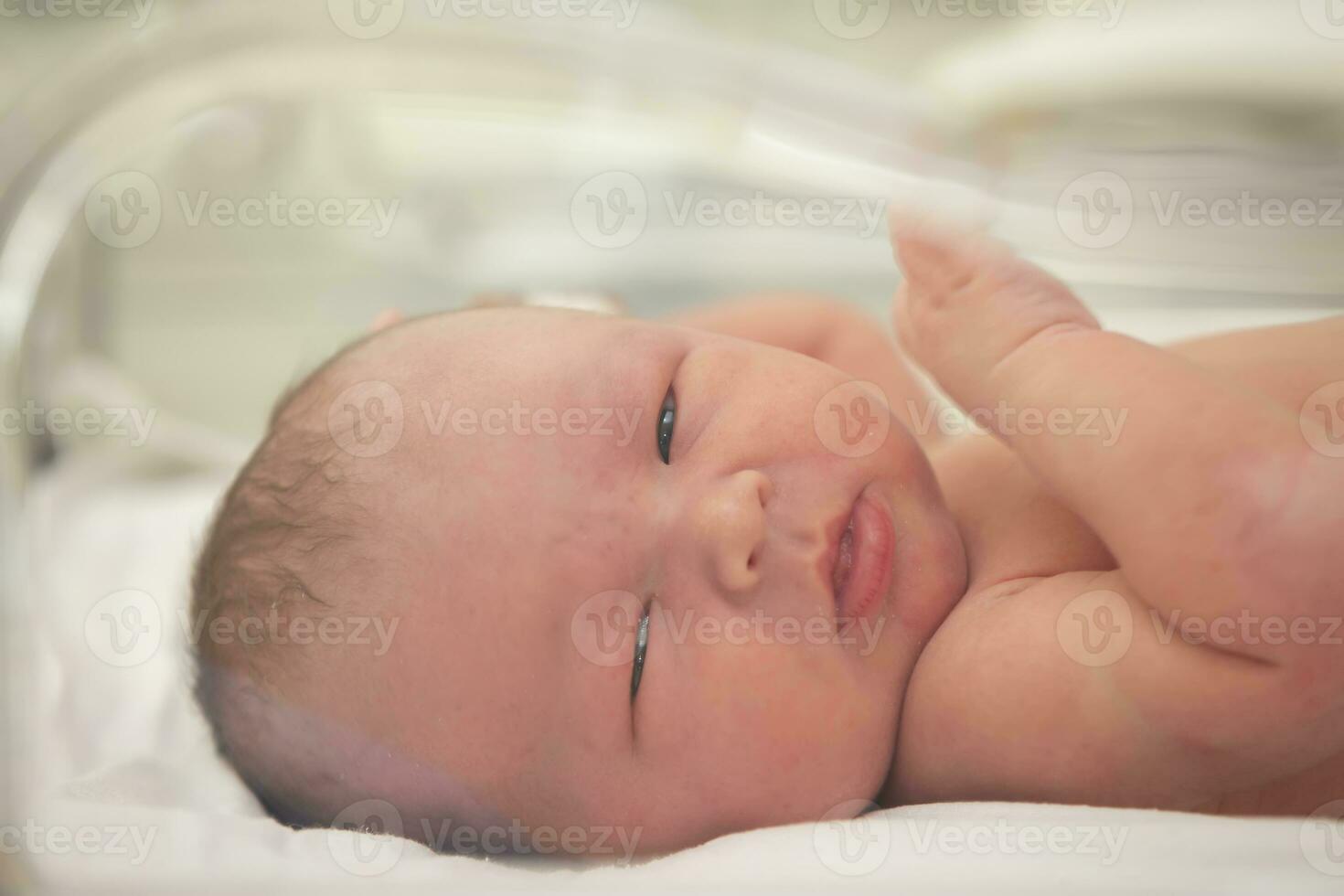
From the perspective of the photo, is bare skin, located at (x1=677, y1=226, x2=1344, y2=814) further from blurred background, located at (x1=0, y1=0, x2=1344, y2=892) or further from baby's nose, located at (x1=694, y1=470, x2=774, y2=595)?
blurred background, located at (x1=0, y1=0, x2=1344, y2=892)

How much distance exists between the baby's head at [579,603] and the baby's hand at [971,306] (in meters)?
0.10

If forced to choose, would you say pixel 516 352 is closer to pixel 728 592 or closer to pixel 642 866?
pixel 728 592

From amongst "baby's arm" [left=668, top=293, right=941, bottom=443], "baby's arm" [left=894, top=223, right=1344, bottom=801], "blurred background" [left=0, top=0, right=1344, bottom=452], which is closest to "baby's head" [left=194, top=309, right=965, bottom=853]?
"baby's arm" [left=894, top=223, right=1344, bottom=801]

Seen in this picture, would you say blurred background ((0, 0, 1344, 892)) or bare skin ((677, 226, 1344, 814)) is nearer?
bare skin ((677, 226, 1344, 814))

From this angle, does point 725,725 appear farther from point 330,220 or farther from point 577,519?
point 330,220

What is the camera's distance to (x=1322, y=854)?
680mm

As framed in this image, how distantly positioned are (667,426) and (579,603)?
175 mm

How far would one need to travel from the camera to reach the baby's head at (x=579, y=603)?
0.87 m

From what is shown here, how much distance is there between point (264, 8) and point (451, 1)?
23cm

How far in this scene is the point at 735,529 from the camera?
33.3 inches

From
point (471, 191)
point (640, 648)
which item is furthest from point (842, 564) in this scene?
point (471, 191)

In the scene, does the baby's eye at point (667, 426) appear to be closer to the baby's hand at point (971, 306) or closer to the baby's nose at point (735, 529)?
the baby's nose at point (735, 529)

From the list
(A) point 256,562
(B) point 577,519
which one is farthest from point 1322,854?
(A) point 256,562

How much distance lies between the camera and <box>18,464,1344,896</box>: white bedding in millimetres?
678
